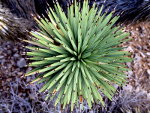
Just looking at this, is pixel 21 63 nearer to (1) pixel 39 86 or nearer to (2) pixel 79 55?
(1) pixel 39 86

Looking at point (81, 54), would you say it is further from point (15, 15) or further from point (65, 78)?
point (15, 15)

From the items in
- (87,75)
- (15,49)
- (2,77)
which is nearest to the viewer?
(87,75)

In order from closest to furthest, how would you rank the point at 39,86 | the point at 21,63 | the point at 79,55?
1. the point at 79,55
2. the point at 39,86
3. the point at 21,63

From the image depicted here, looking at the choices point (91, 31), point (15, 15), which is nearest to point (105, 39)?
point (91, 31)

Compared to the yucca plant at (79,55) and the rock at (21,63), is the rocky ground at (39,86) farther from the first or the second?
the yucca plant at (79,55)

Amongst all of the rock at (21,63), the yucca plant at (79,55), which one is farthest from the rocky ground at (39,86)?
the yucca plant at (79,55)

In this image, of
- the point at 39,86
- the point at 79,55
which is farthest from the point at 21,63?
the point at 79,55

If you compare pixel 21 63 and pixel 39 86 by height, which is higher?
pixel 21 63

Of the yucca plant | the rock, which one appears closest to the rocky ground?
the rock

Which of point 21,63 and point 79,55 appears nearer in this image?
point 79,55
